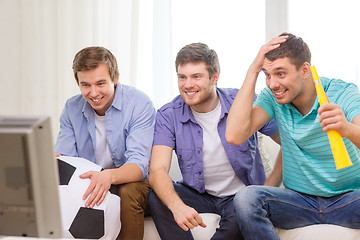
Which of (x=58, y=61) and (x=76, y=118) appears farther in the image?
(x=58, y=61)

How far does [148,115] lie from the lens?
2.06m

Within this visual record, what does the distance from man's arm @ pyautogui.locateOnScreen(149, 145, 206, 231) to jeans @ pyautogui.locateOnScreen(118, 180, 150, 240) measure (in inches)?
3.6

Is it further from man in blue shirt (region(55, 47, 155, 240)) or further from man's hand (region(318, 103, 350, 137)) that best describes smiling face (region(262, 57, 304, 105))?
man in blue shirt (region(55, 47, 155, 240))

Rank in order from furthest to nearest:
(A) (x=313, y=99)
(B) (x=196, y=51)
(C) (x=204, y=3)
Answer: (C) (x=204, y=3) < (B) (x=196, y=51) < (A) (x=313, y=99)

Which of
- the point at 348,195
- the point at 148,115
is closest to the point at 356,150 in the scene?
the point at 348,195

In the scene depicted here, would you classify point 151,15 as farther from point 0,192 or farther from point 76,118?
point 0,192

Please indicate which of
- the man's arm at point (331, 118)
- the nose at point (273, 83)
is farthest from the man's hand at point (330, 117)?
the nose at point (273, 83)

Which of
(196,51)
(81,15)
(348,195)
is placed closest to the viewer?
(348,195)

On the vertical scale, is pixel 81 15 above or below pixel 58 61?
above

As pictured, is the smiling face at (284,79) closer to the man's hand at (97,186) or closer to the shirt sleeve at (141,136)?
the shirt sleeve at (141,136)

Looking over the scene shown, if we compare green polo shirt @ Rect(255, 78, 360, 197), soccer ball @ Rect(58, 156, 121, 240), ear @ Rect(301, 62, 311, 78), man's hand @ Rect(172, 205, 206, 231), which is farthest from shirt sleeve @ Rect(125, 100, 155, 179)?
ear @ Rect(301, 62, 311, 78)

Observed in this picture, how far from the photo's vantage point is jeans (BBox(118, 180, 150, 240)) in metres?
1.80

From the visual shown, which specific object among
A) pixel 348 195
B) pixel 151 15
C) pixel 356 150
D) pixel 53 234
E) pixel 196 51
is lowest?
pixel 348 195

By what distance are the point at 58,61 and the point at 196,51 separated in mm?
1377
